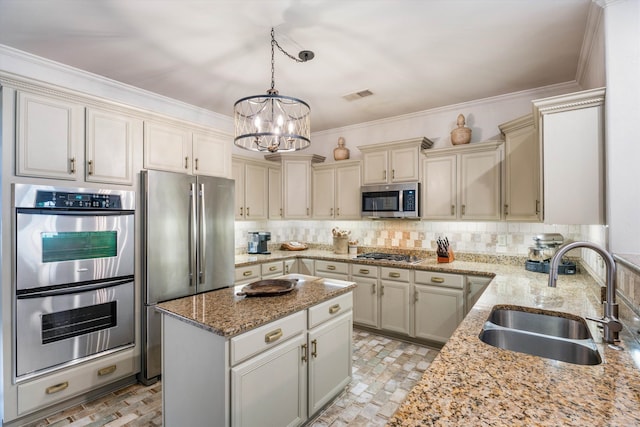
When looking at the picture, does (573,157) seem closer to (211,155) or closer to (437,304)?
(437,304)

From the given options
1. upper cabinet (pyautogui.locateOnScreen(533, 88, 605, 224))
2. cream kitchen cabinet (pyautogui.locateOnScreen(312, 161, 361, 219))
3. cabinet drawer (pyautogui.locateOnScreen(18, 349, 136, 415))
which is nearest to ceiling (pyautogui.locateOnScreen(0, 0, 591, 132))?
upper cabinet (pyautogui.locateOnScreen(533, 88, 605, 224))

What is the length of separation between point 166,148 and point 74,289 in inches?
53.1

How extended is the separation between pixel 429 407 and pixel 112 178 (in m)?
2.71

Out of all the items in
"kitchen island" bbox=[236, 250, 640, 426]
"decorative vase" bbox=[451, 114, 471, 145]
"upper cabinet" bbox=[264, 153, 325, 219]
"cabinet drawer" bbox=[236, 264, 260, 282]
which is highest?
"decorative vase" bbox=[451, 114, 471, 145]

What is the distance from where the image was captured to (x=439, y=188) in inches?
142

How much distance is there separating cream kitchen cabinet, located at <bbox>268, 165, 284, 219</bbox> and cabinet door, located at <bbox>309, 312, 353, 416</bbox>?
2.48m

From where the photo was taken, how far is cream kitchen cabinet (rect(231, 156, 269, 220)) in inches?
160

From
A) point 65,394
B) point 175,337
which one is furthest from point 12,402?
point 175,337

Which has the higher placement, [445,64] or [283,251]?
[445,64]

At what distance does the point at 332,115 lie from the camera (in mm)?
→ 4156

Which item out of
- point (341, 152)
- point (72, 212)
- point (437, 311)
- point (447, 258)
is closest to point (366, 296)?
point (437, 311)

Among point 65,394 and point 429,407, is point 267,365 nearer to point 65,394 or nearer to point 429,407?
point 429,407

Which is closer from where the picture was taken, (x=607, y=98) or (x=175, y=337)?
(x=175, y=337)

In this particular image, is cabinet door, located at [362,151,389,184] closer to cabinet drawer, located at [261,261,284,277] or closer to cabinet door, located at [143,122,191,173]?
cabinet drawer, located at [261,261,284,277]
